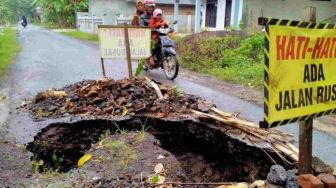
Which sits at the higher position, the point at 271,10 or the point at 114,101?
the point at 271,10

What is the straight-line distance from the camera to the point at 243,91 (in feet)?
26.3

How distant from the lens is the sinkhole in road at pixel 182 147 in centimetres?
464

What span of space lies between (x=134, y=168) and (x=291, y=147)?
6.09 feet

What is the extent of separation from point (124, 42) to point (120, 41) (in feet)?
0.25

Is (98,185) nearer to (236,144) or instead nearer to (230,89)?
(236,144)

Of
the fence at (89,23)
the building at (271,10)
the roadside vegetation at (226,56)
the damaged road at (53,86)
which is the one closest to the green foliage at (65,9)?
the fence at (89,23)

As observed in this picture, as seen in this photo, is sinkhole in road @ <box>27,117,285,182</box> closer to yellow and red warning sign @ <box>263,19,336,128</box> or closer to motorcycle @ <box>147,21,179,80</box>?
yellow and red warning sign @ <box>263,19,336,128</box>

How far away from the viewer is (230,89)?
8.23 meters

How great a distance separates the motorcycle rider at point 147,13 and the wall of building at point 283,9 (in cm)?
858

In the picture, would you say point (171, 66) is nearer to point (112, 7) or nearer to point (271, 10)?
point (271, 10)

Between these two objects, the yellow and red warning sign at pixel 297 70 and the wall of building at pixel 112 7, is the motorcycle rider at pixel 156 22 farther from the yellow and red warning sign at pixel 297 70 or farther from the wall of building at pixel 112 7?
the wall of building at pixel 112 7

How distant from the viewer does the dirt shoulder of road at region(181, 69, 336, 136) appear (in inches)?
222

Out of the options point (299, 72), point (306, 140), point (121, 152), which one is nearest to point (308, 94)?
point (299, 72)

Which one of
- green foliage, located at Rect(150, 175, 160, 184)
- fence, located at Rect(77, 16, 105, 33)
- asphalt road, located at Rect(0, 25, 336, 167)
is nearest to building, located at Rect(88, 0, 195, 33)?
fence, located at Rect(77, 16, 105, 33)
